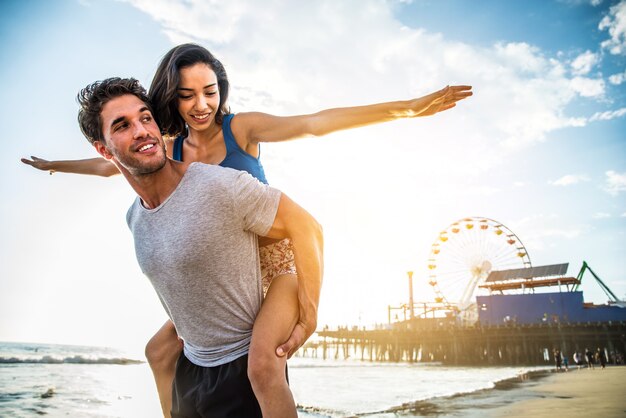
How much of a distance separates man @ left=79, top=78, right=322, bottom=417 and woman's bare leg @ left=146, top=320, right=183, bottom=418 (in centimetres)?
23

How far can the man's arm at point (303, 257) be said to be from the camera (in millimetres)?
1773

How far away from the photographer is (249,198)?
1.73m

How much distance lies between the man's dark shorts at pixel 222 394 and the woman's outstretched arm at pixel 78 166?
1.59 m

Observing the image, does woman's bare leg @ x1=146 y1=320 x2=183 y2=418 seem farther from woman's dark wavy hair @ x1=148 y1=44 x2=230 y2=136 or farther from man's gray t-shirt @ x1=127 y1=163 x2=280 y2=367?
woman's dark wavy hair @ x1=148 y1=44 x2=230 y2=136

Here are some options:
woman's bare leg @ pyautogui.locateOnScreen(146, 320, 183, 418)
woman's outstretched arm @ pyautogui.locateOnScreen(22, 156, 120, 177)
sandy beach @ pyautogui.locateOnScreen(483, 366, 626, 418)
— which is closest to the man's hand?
woman's bare leg @ pyautogui.locateOnScreen(146, 320, 183, 418)

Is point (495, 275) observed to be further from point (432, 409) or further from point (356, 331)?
point (432, 409)

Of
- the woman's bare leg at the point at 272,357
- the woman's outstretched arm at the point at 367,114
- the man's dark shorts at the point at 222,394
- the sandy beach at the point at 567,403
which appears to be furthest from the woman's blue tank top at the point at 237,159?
the sandy beach at the point at 567,403

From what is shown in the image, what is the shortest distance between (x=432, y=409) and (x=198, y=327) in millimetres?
10296

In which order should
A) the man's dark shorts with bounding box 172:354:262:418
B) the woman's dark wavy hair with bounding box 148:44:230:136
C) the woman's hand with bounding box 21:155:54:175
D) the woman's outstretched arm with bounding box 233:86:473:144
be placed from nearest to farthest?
1. the man's dark shorts with bounding box 172:354:262:418
2. the woman's outstretched arm with bounding box 233:86:473:144
3. the woman's dark wavy hair with bounding box 148:44:230:136
4. the woman's hand with bounding box 21:155:54:175

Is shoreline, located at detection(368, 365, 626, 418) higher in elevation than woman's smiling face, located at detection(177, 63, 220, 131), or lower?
lower

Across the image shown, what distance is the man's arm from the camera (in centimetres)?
177

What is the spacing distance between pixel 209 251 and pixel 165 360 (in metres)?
0.83

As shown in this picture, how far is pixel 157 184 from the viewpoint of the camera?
1917mm

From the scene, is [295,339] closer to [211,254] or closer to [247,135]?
[211,254]
